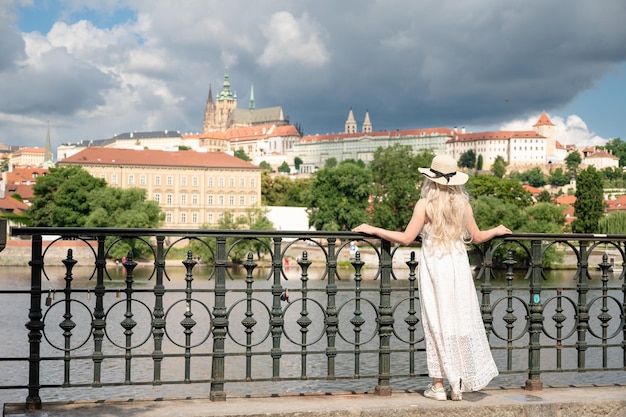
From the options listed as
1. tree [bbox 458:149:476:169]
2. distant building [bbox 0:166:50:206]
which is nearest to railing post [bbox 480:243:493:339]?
distant building [bbox 0:166:50:206]

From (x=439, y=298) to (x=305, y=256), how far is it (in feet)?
3.37

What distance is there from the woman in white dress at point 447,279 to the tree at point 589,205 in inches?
2662

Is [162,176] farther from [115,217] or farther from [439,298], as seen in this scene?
[439,298]

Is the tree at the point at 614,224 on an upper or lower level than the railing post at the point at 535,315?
upper

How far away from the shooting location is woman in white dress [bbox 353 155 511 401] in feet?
18.5

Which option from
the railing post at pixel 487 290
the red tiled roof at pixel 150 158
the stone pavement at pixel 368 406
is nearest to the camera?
the stone pavement at pixel 368 406

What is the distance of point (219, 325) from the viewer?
18.6ft

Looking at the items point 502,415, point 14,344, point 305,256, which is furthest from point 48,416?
point 14,344

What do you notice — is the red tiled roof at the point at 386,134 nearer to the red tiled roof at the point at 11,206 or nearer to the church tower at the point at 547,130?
the church tower at the point at 547,130

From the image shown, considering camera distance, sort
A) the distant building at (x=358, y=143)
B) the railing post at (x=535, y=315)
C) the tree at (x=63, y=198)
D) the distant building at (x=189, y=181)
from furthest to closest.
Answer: the distant building at (x=358, y=143) → the distant building at (x=189, y=181) → the tree at (x=63, y=198) → the railing post at (x=535, y=315)

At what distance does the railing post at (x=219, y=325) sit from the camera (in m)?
5.63

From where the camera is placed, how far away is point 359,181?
72.8 metres

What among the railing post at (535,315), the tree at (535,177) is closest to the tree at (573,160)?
the tree at (535,177)

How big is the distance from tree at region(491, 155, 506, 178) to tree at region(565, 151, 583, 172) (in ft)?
41.7
